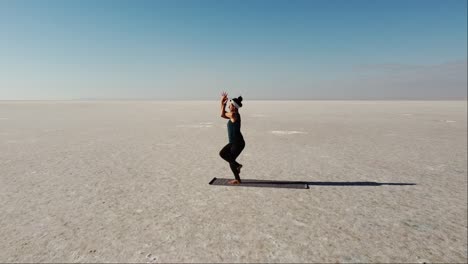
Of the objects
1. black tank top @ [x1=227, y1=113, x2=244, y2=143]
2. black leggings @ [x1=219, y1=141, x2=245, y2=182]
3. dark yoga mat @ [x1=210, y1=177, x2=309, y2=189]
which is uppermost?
black tank top @ [x1=227, y1=113, x2=244, y2=143]

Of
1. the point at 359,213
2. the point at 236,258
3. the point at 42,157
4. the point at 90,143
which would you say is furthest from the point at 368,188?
the point at 90,143

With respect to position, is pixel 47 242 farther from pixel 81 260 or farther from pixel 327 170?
pixel 327 170

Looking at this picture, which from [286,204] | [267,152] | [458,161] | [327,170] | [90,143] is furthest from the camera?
[90,143]

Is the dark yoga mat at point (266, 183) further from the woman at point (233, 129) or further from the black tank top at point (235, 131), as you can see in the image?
the black tank top at point (235, 131)

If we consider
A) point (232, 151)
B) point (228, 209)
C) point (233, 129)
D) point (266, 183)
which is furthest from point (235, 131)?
point (228, 209)

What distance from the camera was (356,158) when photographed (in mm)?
9469

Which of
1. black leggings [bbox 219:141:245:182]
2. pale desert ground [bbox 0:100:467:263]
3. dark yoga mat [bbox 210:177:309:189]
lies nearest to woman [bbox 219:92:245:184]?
black leggings [bbox 219:141:245:182]

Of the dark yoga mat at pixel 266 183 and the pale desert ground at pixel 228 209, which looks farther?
the dark yoga mat at pixel 266 183

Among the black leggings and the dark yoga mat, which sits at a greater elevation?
the black leggings

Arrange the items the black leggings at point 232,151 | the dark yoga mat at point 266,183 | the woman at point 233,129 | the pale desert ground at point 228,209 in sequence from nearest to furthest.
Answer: the pale desert ground at point 228,209, the woman at point 233,129, the black leggings at point 232,151, the dark yoga mat at point 266,183

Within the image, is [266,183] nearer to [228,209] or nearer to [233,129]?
[233,129]

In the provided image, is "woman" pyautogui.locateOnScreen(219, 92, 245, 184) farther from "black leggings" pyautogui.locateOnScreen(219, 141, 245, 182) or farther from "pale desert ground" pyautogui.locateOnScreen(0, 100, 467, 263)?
"pale desert ground" pyautogui.locateOnScreen(0, 100, 467, 263)

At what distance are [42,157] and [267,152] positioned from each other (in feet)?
22.0

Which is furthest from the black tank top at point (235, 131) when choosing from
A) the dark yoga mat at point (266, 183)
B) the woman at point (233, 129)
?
the dark yoga mat at point (266, 183)
